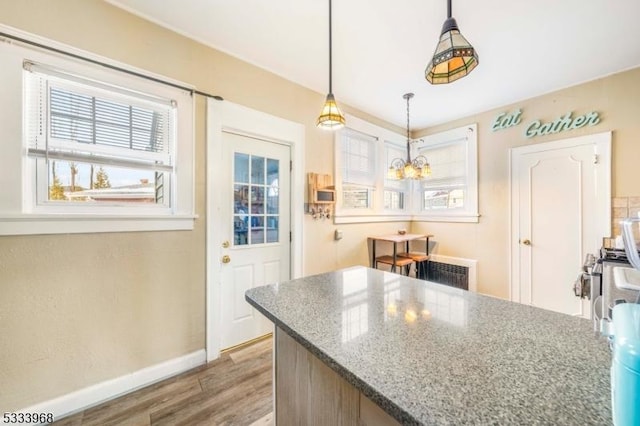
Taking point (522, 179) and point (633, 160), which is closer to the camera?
point (633, 160)

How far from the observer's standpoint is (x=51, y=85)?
1630 millimetres

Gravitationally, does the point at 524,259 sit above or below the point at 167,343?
above

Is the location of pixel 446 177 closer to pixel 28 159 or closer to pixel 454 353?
pixel 454 353

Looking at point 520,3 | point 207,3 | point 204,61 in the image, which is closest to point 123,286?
point 204,61

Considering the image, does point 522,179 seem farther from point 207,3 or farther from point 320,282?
point 207,3

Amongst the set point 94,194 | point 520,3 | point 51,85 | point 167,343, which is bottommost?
point 167,343

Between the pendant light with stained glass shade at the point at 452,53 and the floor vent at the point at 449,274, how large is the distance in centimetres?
321

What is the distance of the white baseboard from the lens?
1.62m

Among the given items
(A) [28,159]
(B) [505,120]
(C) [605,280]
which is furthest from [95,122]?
(B) [505,120]

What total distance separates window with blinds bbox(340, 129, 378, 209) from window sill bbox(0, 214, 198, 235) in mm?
1967

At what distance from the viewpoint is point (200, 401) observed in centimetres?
180

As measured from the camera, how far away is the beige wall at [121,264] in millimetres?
1545

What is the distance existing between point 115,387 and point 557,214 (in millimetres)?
4534

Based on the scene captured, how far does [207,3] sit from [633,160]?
407 centimetres
